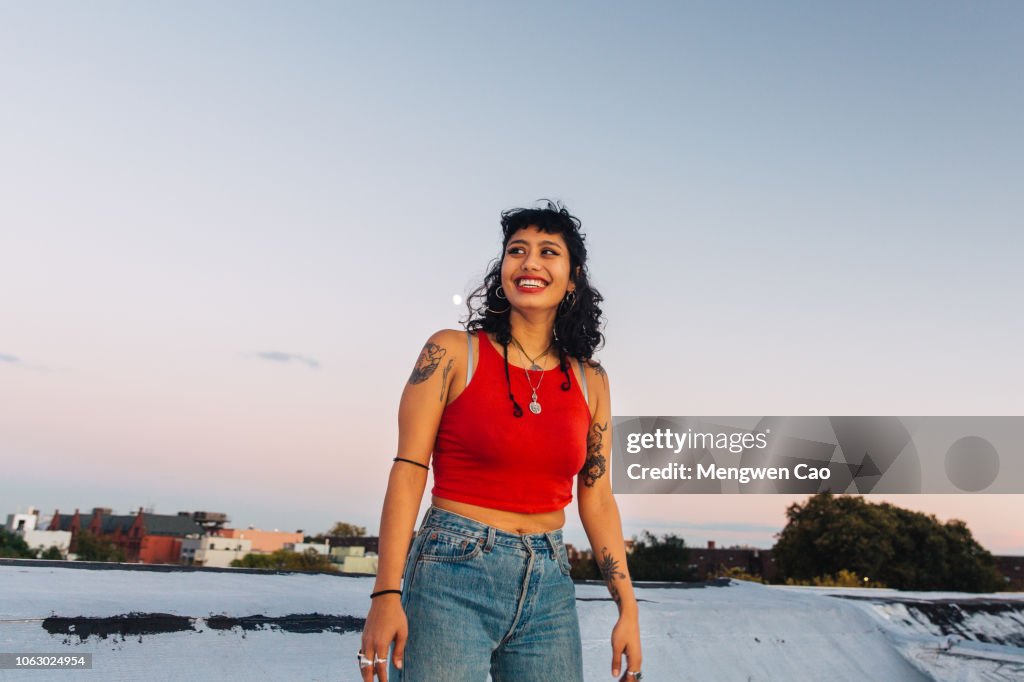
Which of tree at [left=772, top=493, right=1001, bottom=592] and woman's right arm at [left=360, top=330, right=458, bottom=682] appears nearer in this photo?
woman's right arm at [left=360, top=330, right=458, bottom=682]

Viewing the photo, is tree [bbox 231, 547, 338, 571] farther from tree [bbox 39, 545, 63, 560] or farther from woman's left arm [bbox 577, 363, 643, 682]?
woman's left arm [bbox 577, 363, 643, 682]

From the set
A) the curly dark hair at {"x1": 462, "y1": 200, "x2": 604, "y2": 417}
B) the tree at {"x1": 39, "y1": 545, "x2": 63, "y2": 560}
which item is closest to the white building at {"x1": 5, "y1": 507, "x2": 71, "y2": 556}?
the tree at {"x1": 39, "y1": 545, "x2": 63, "y2": 560}

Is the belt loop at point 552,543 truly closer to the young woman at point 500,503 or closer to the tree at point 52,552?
the young woman at point 500,503

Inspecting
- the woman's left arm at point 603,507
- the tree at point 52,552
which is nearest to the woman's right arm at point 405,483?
the woman's left arm at point 603,507

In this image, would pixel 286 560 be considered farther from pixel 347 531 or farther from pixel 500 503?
pixel 500 503

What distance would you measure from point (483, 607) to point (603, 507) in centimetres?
68

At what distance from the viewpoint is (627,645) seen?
7.65 feet

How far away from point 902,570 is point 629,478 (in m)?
16.3

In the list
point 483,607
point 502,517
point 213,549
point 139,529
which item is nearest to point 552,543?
point 502,517

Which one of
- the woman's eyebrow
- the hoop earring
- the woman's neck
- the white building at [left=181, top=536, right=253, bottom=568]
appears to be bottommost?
the white building at [left=181, top=536, right=253, bottom=568]

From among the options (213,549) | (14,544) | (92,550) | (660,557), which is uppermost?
(660,557)

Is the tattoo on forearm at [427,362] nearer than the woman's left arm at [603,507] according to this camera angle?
Yes

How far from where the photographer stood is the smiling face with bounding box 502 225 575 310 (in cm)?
247

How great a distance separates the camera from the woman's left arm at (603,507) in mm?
2451
